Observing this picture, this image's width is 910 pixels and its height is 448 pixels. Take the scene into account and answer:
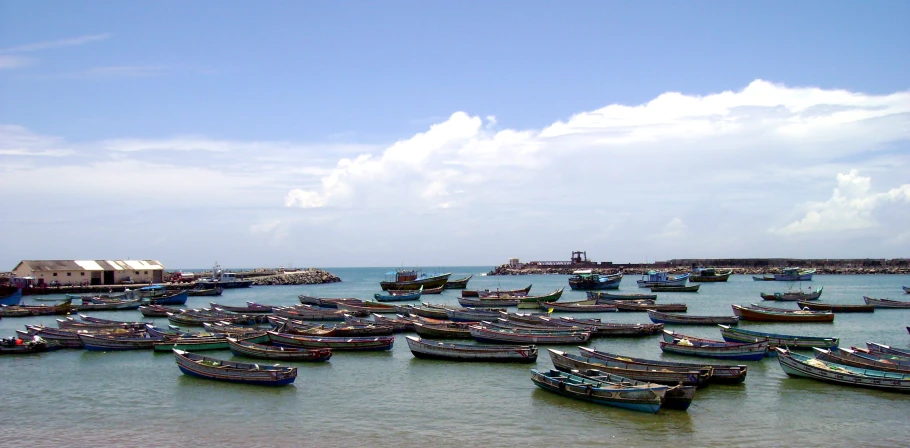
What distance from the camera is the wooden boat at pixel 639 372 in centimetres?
2567

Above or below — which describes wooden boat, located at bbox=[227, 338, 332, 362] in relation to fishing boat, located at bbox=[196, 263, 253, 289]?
below

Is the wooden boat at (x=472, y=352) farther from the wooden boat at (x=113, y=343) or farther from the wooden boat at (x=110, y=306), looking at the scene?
the wooden boat at (x=110, y=306)

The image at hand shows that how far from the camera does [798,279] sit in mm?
111562

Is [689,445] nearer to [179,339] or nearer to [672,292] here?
[179,339]

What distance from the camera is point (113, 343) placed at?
36812 mm

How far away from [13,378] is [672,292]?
75.3 meters

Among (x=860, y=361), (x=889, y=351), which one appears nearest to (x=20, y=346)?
(x=860, y=361)

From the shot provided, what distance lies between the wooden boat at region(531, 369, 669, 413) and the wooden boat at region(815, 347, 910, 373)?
10.7 meters

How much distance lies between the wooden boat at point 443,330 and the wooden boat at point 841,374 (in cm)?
1701

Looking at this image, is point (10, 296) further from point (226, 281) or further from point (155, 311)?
point (226, 281)

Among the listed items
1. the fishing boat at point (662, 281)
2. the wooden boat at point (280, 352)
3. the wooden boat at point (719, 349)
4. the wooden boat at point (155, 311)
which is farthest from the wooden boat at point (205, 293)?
the wooden boat at point (719, 349)

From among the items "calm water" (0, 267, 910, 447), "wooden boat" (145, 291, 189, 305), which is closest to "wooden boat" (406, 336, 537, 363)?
"calm water" (0, 267, 910, 447)

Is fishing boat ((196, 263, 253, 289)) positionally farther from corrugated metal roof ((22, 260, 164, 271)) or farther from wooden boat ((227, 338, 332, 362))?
wooden boat ((227, 338, 332, 362))

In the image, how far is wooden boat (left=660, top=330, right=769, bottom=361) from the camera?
105 feet
